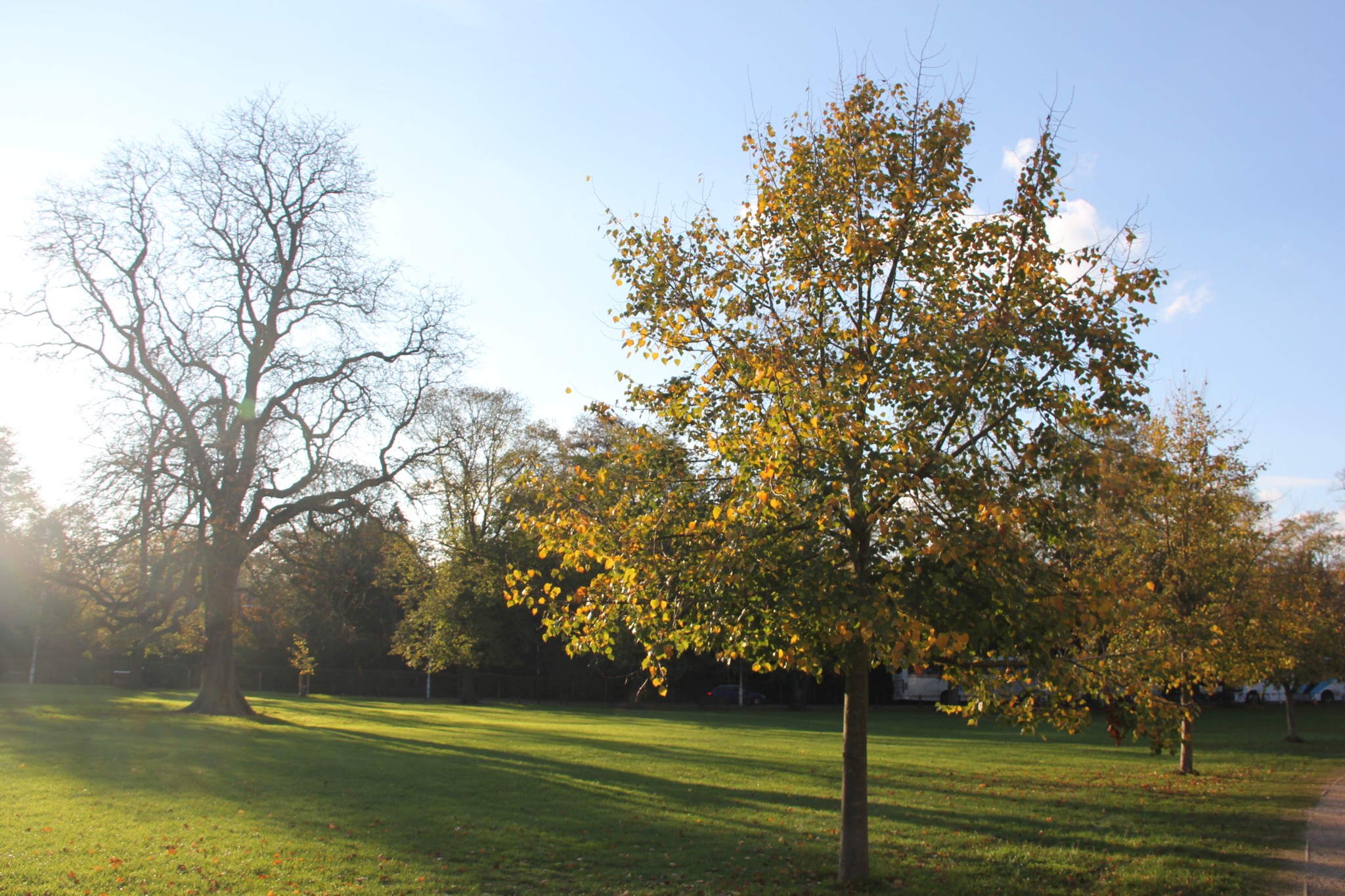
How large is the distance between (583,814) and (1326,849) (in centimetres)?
959

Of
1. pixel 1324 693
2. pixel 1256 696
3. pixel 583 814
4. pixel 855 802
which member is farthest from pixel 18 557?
pixel 1324 693

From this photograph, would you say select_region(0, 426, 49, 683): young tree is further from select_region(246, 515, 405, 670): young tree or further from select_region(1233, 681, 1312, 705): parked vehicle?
select_region(1233, 681, 1312, 705): parked vehicle

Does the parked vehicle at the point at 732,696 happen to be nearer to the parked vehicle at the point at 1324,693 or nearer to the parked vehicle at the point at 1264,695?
the parked vehicle at the point at 1264,695

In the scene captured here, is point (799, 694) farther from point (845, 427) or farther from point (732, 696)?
point (845, 427)

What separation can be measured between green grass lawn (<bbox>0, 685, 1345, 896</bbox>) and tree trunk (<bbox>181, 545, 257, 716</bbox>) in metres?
2.58

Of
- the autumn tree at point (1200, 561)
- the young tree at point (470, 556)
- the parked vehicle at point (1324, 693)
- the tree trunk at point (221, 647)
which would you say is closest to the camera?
the autumn tree at point (1200, 561)

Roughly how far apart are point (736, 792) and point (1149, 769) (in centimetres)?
1158

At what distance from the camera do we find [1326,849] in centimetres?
1098

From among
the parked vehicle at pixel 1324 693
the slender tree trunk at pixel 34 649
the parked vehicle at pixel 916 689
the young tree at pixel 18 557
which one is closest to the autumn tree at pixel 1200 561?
the young tree at pixel 18 557

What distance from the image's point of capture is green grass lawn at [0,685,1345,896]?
29.8 feet

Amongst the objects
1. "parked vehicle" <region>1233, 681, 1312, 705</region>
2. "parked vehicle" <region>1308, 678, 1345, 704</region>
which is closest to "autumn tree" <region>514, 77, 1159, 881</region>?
"parked vehicle" <region>1233, 681, 1312, 705</region>

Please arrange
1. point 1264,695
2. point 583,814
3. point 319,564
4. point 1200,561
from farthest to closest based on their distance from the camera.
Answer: point 1264,695 → point 319,564 → point 1200,561 → point 583,814

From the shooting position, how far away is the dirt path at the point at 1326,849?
894cm

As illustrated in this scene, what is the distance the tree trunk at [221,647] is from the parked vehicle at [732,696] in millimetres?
32123
